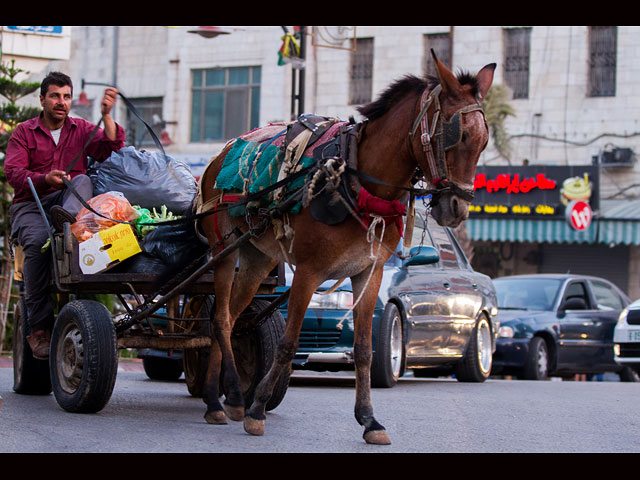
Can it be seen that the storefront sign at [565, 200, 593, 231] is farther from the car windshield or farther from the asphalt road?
the asphalt road

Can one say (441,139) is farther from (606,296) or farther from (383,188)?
(606,296)

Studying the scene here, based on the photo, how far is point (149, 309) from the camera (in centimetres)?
789

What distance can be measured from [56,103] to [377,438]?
3894 mm

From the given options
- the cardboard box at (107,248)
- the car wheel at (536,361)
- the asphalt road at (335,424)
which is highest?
the cardboard box at (107,248)

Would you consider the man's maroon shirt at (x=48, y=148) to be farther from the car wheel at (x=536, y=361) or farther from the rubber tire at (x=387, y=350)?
the car wheel at (x=536, y=361)

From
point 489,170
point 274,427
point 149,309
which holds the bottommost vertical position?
point 274,427

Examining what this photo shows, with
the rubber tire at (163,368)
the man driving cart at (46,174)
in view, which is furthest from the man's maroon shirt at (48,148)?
the rubber tire at (163,368)

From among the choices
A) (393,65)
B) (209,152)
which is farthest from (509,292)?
(209,152)

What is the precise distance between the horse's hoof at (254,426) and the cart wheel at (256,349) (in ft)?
3.56

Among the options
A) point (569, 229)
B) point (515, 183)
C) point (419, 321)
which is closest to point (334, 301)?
point (419, 321)

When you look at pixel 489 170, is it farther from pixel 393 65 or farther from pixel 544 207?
pixel 393 65

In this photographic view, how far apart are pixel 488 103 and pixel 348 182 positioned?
22337 millimetres

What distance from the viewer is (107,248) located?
801cm

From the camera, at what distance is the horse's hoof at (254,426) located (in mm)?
6957
